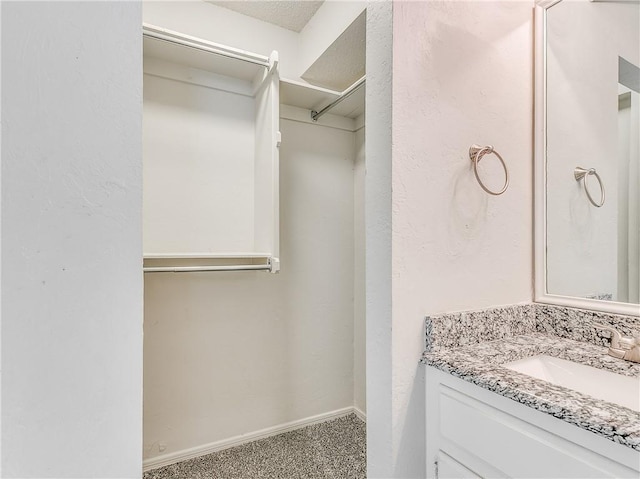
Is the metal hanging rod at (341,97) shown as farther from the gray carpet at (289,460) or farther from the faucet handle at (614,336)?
the gray carpet at (289,460)

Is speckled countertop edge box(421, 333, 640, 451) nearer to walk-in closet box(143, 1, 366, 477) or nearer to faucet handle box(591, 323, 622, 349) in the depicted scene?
faucet handle box(591, 323, 622, 349)

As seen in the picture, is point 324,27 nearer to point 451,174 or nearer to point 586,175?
point 451,174

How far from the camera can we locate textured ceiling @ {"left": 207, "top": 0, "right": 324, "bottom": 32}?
178cm

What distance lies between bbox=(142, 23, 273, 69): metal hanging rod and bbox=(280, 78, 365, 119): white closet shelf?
157 millimetres

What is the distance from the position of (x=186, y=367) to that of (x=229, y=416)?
39 cm

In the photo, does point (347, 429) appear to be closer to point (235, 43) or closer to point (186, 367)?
point (186, 367)

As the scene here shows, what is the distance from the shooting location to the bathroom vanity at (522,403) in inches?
27.6

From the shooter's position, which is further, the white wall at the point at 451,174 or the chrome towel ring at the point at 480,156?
the chrome towel ring at the point at 480,156

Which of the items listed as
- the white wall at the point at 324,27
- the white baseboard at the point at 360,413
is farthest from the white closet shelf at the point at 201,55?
the white baseboard at the point at 360,413

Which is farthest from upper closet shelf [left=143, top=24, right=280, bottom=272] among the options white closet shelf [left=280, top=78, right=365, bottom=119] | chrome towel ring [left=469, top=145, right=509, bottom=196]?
chrome towel ring [left=469, top=145, right=509, bottom=196]

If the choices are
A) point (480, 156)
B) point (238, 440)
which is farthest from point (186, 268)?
point (480, 156)

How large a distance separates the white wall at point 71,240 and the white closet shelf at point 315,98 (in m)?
1.27

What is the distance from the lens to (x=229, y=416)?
195 cm

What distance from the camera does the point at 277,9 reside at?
182cm
